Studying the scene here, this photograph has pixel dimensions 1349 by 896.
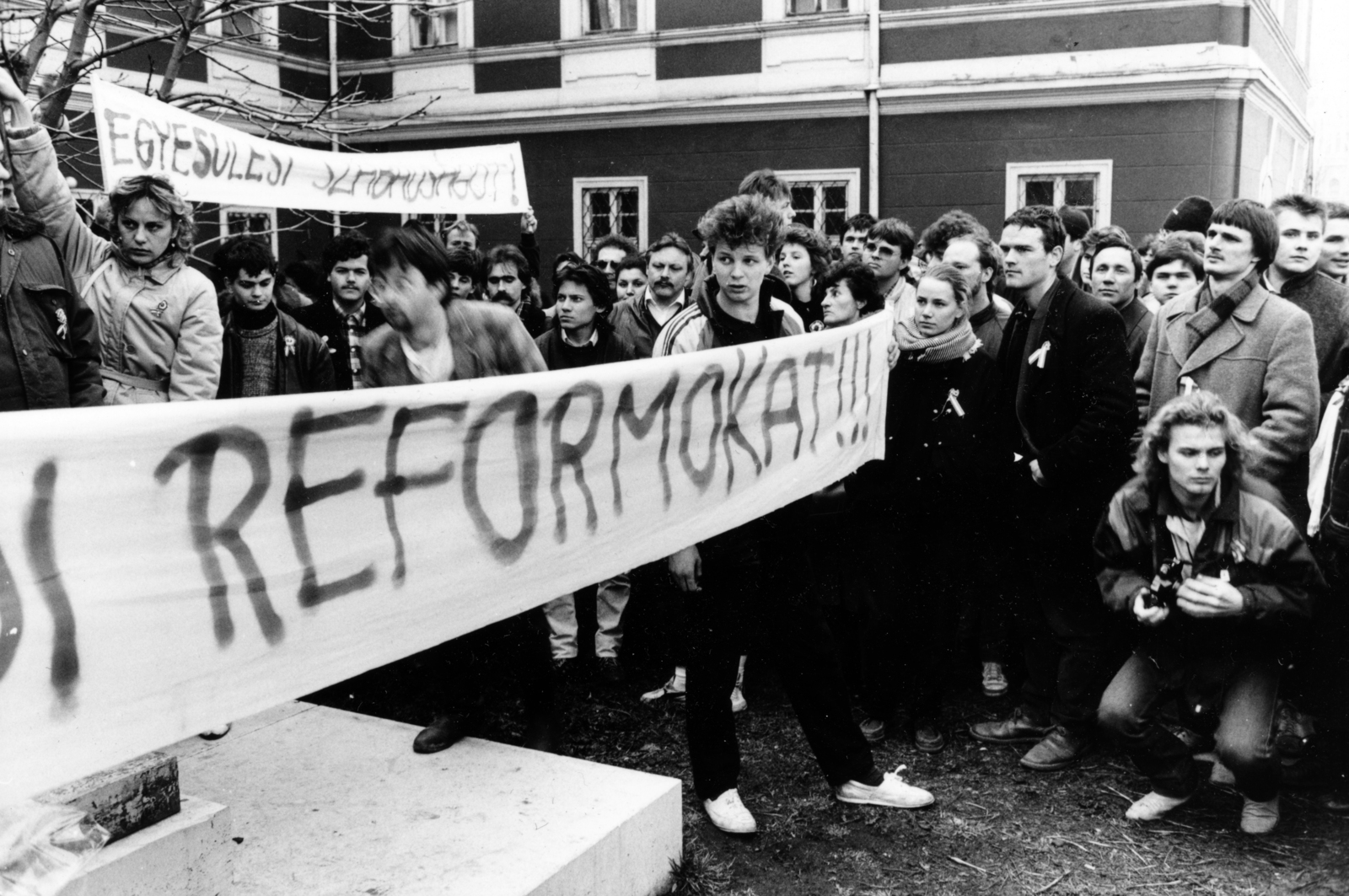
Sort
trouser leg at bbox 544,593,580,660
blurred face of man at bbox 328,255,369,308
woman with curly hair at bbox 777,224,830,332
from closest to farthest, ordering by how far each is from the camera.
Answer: trouser leg at bbox 544,593,580,660, woman with curly hair at bbox 777,224,830,332, blurred face of man at bbox 328,255,369,308

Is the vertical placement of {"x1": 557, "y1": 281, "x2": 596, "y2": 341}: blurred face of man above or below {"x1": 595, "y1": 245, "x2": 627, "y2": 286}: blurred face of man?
below

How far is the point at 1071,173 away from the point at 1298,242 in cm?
941

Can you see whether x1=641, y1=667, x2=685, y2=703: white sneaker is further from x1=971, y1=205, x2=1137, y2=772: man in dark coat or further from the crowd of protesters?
x1=971, y1=205, x2=1137, y2=772: man in dark coat

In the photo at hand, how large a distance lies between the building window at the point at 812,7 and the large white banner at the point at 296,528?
12240 mm

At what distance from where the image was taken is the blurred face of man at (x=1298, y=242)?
15.3 ft

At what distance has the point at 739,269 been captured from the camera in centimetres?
373

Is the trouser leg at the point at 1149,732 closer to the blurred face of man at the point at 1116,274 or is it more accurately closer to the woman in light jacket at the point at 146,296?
the blurred face of man at the point at 1116,274

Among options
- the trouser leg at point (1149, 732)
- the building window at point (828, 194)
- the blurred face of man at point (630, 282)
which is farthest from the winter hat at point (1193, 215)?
the building window at point (828, 194)

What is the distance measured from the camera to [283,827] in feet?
10.4

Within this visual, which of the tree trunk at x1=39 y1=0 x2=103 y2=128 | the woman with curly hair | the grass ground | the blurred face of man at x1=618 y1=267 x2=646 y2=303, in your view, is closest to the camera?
the grass ground

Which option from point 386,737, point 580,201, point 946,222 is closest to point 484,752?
point 386,737

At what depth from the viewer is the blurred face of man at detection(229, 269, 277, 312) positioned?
204 inches

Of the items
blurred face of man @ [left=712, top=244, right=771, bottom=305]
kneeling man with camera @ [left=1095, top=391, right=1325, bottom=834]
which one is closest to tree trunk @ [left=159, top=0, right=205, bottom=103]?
blurred face of man @ [left=712, top=244, right=771, bottom=305]

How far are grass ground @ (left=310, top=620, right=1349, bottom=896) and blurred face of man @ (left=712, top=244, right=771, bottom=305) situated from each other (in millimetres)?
1624
